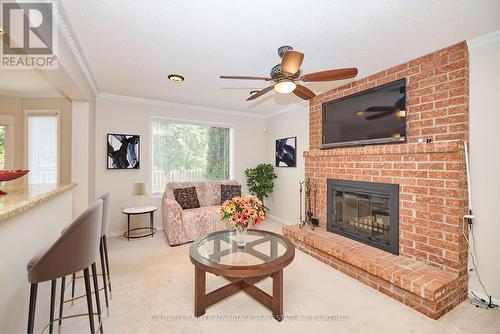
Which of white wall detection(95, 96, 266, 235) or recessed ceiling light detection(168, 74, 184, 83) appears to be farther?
white wall detection(95, 96, 266, 235)

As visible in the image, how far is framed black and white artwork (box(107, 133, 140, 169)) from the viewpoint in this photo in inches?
153

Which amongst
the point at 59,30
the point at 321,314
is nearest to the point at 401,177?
the point at 321,314

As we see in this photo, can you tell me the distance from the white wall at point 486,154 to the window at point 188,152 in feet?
12.9

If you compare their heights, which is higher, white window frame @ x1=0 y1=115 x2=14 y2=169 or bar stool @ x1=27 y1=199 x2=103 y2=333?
white window frame @ x1=0 y1=115 x2=14 y2=169

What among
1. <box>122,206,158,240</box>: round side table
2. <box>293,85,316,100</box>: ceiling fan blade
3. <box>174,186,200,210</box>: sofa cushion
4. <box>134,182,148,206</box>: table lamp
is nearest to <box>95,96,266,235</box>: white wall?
<box>122,206,158,240</box>: round side table

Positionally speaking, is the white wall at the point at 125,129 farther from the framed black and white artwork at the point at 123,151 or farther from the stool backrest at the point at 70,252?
the stool backrest at the point at 70,252

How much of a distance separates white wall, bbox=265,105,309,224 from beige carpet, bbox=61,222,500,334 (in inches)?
78.8

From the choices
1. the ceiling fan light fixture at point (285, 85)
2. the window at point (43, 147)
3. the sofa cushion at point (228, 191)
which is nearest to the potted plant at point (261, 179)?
the sofa cushion at point (228, 191)

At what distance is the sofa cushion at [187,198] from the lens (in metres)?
3.98

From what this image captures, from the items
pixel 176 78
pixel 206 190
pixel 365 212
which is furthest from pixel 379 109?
pixel 206 190

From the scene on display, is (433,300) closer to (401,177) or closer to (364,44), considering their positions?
(401,177)

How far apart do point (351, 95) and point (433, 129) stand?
1.10 m

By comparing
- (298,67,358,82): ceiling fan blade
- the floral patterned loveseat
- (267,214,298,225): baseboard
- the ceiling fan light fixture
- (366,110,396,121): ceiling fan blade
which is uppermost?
(298,67,358,82): ceiling fan blade

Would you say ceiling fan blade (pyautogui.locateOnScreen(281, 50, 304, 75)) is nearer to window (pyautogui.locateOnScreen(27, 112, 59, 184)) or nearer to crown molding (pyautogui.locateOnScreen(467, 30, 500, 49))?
crown molding (pyautogui.locateOnScreen(467, 30, 500, 49))
